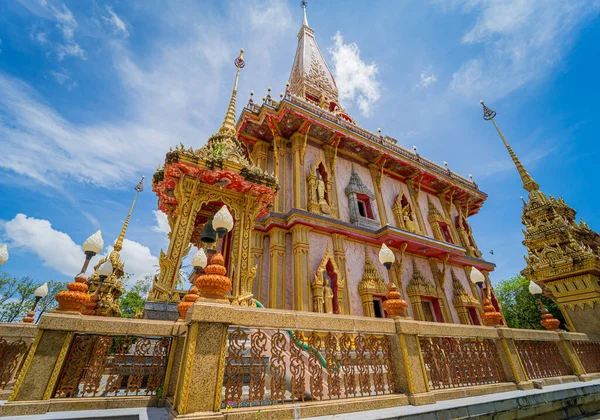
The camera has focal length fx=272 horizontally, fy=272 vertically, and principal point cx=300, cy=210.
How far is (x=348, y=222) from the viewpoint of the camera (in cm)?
1302

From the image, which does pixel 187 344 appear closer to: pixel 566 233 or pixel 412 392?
pixel 412 392

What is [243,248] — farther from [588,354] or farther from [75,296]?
[588,354]

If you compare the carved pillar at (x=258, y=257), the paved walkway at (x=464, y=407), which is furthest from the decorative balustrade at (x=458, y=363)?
the carved pillar at (x=258, y=257)

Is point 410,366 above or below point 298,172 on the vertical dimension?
below

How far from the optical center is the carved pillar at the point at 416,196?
631 inches

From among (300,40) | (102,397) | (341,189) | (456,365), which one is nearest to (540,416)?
(456,365)

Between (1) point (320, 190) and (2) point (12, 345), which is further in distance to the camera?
(1) point (320, 190)

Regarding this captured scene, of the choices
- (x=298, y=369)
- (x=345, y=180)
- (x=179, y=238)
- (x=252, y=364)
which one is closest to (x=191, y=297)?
(x=252, y=364)

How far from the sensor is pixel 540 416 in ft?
14.8

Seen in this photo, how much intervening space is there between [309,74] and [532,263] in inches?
709

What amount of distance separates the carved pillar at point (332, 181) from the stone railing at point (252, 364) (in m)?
8.25

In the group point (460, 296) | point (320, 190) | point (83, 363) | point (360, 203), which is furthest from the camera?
point (360, 203)

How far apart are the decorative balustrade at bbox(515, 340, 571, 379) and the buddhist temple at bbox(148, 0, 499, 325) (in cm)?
133

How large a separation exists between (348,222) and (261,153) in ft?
17.9
